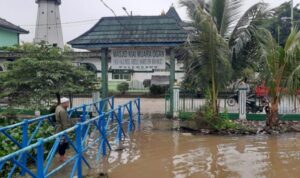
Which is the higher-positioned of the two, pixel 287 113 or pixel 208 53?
pixel 208 53

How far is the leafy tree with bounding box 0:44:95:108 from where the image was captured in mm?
13859

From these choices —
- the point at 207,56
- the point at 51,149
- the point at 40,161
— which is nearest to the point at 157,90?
the point at 207,56

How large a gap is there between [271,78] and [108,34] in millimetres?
6937

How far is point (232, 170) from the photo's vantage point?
819 centimetres

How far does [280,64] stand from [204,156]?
4897 mm

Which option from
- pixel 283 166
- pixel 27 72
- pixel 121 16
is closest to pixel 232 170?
pixel 283 166

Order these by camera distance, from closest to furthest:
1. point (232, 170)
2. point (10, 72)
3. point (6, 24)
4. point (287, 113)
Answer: point (232, 170) < point (10, 72) < point (287, 113) < point (6, 24)

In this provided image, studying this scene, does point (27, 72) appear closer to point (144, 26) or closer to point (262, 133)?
point (144, 26)

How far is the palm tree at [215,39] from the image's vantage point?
1284 cm

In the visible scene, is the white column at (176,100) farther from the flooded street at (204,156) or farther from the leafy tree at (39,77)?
the leafy tree at (39,77)

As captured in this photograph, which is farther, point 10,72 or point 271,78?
point 10,72

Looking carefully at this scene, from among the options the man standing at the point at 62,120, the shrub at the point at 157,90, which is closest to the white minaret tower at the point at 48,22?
the shrub at the point at 157,90

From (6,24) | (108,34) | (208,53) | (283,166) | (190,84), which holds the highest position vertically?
(6,24)

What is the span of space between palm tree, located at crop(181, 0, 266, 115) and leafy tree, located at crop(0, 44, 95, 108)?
421 cm
